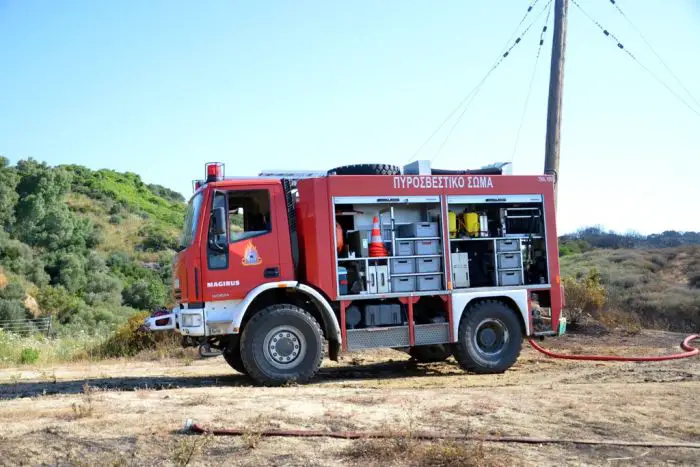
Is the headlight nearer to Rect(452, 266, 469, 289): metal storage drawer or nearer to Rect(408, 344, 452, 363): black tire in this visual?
Rect(452, 266, 469, 289): metal storage drawer

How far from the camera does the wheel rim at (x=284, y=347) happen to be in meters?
10.2

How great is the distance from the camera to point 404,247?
1117 centimetres

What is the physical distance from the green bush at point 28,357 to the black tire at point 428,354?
8.18 metres

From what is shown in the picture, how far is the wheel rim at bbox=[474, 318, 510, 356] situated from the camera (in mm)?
11562

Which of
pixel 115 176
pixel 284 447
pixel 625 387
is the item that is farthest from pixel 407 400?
pixel 115 176

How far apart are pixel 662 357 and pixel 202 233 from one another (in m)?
8.00

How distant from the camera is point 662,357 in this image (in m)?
A: 12.1

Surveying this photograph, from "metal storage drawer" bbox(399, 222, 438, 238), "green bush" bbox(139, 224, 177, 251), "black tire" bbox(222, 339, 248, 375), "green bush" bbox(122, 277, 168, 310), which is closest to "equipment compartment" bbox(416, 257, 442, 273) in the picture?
"metal storage drawer" bbox(399, 222, 438, 238)

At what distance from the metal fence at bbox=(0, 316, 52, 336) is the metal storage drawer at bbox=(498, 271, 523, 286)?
15.5m

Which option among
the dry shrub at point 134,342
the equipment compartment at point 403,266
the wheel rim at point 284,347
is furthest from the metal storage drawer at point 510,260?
the dry shrub at point 134,342

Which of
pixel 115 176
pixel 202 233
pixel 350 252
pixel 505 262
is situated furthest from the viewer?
pixel 115 176

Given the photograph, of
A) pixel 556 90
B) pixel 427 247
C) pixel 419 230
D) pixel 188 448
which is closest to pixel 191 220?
pixel 419 230

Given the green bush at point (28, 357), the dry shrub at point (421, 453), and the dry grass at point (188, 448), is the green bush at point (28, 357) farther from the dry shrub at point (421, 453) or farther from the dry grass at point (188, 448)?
the dry shrub at point (421, 453)

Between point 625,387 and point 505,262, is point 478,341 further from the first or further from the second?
point 625,387
